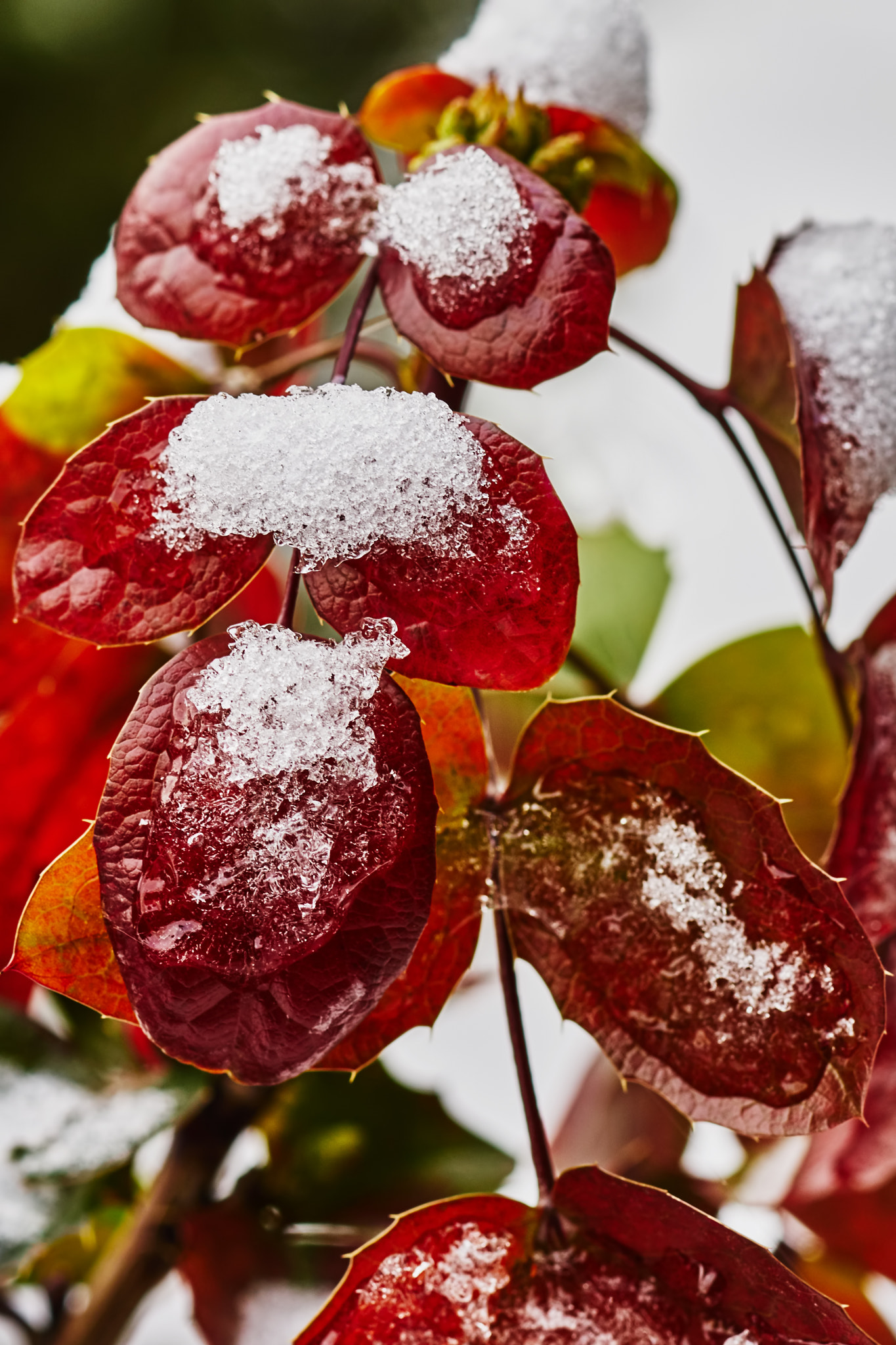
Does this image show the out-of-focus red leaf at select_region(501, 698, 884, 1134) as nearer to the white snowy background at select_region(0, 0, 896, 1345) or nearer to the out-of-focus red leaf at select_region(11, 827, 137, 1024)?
the out-of-focus red leaf at select_region(11, 827, 137, 1024)

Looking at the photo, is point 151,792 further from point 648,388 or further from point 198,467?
point 648,388

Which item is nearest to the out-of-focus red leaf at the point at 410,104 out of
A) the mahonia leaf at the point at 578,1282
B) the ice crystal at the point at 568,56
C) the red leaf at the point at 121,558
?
the ice crystal at the point at 568,56

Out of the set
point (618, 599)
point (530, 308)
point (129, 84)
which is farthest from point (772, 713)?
point (129, 84)

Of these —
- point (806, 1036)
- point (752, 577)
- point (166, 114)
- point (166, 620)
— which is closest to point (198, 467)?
point (166, 620)

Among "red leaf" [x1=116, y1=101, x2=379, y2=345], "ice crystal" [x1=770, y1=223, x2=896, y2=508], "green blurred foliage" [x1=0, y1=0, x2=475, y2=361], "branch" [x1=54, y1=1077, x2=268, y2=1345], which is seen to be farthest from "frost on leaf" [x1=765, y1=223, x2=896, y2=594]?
"green blurred foliage" [x1=0, y1=0, x2=475, y2=361]

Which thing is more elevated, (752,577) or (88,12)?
(88,12)
